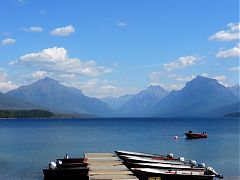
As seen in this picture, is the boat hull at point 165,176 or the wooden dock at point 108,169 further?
the boat hull at point 165,176

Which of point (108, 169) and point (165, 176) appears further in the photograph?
point (108, 169)

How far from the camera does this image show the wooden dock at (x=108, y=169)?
3762cm

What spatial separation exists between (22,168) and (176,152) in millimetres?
33916

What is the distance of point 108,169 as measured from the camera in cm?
4278

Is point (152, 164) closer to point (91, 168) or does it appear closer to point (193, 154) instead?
point (91, 168)

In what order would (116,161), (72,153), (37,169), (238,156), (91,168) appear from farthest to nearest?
(72,153) < (238,156) < (37,169) < (116,161) < (91,168)

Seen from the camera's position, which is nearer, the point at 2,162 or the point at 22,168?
the point at 22,168

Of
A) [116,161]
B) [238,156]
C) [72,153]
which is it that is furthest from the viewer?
[72,153]

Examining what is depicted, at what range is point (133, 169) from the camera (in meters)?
41.9

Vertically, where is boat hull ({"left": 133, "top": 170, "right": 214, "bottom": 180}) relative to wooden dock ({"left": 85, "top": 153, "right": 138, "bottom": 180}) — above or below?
below

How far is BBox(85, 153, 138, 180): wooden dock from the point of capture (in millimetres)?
37625

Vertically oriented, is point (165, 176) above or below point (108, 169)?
below

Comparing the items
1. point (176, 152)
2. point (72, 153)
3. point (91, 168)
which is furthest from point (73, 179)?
point (176, 152)

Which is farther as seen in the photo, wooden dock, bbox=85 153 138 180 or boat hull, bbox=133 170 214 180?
boat hull, bbox=133 170 214 180
